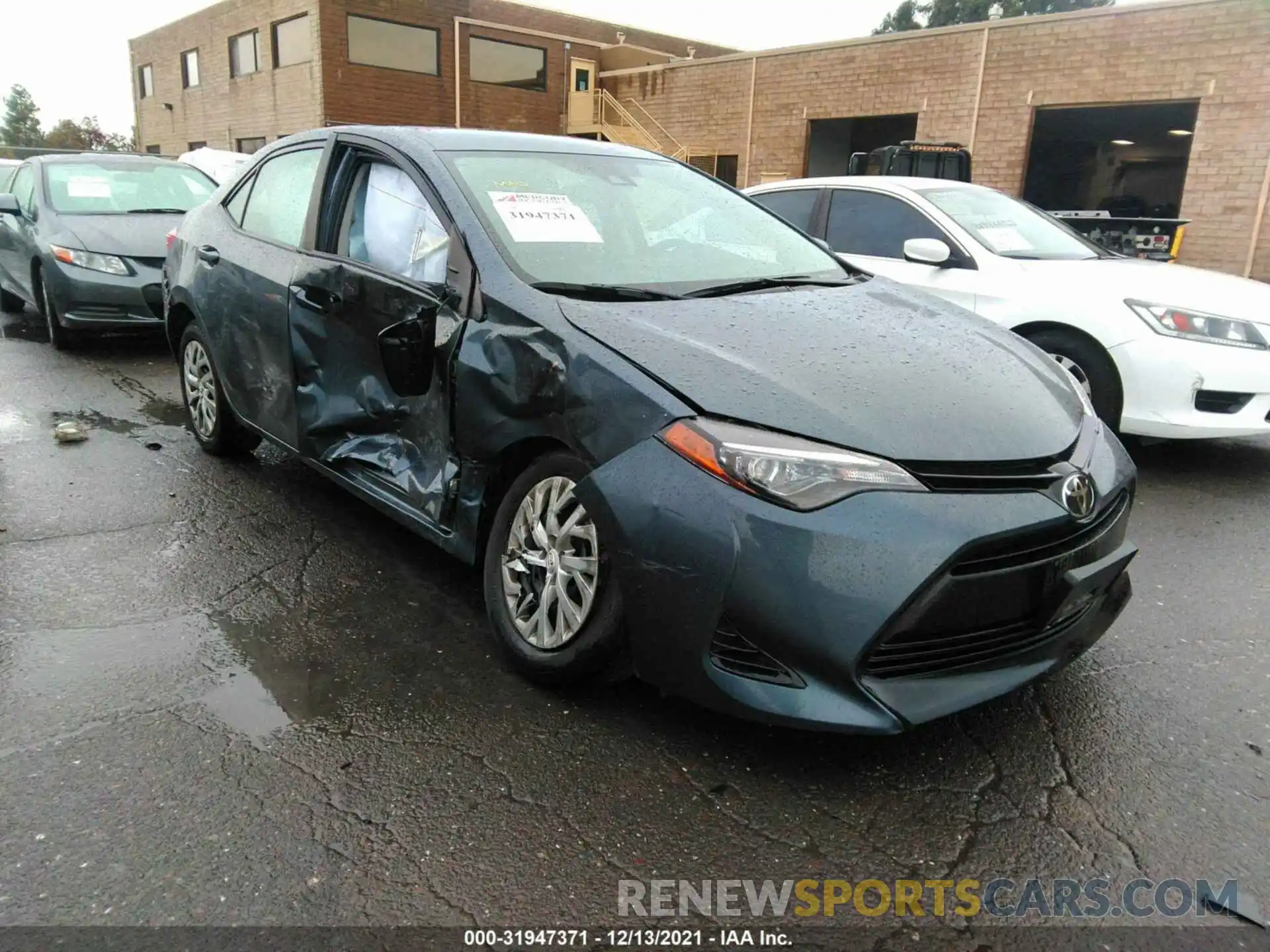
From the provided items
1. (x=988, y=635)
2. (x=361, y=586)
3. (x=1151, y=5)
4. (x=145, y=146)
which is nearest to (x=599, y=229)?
(x=361, y=586)

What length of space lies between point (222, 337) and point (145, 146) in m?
40.5

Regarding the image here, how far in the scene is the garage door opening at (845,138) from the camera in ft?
65.8

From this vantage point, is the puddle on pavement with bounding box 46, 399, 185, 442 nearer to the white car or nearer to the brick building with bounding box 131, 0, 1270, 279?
the white car

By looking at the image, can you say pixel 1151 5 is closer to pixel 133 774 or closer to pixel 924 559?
pixel 924 559

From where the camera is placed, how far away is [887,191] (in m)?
6.23

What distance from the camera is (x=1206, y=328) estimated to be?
5.00 metres

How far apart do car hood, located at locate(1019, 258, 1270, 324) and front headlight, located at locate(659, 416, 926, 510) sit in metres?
3.72

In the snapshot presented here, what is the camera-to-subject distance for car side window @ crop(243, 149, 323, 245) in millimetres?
4105

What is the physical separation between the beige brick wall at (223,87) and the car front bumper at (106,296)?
2010cm

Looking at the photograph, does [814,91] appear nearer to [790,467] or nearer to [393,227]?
[393,227]

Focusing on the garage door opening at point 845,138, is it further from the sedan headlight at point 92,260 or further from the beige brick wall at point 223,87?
the sedan headlight at point 92,260

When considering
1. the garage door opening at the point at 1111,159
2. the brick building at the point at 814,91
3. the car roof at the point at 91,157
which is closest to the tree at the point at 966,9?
the brick building at the point at 814,91

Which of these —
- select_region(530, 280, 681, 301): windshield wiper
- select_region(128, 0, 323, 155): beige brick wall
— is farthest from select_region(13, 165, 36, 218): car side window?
select_region(128, 0, 323, 155): beige brick wall

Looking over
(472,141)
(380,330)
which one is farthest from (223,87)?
(380,330)
